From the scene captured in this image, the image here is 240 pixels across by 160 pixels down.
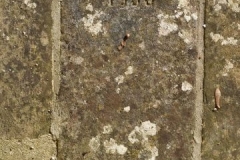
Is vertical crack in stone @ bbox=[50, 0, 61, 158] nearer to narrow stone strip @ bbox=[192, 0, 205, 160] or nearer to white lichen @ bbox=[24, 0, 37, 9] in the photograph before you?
white lichen @ bbox=[24, 0, 37, 9]

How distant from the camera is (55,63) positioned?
159cm

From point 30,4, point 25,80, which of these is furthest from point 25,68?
point 30,4

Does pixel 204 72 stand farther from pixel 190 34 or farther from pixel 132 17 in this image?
pixel 132 17

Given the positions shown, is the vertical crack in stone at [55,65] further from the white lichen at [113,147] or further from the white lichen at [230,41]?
the white lichen at [230,41]

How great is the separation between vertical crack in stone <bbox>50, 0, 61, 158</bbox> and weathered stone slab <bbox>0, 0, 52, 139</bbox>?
1 cm

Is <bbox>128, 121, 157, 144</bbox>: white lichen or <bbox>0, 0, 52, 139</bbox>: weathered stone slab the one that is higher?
<bbox>0, 0, 52, 139</bbox>: weathered stone slab

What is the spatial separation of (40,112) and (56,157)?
141 millimetres

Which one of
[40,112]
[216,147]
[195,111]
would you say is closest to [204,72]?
[195,111]

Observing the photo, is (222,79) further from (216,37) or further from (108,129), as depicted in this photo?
(108,129)

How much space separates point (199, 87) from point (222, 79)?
0.23 ft

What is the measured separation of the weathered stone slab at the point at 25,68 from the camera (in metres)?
1.57

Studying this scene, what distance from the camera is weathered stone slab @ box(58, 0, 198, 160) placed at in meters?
1.57

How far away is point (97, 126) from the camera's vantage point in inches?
62.5

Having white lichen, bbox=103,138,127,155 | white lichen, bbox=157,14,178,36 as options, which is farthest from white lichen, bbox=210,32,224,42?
white lichen, bbox=103,138,127,155
